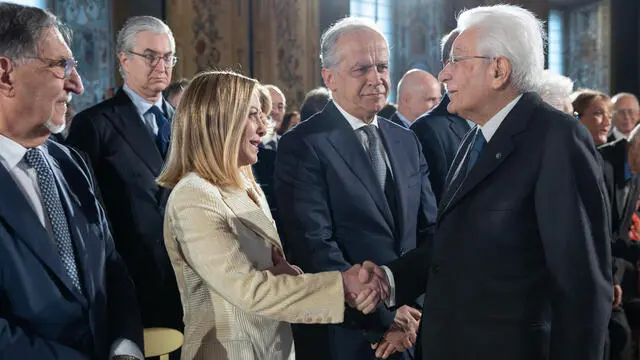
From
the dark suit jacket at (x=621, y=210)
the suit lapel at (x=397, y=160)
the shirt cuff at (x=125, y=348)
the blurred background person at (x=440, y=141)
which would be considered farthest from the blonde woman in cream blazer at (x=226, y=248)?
the dark suit jacket at (x=621, y=210)

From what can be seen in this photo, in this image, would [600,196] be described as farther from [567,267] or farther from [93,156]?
[93,156]

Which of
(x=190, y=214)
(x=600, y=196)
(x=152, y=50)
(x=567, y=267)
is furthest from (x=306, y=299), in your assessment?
(x=152, y=50)

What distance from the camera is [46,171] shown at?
74.3 inches

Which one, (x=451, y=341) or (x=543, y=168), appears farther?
(x=451, y=341)

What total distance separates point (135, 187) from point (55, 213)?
145 cm

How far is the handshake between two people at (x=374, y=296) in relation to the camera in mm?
2207

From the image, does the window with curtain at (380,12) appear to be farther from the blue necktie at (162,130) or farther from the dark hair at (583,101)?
the blue necktie at (162,130)

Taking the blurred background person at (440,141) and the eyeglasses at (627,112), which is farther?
the eyeglasses at (627,112)

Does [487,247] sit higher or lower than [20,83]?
lower

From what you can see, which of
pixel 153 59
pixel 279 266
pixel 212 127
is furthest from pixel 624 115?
pixel 212 127

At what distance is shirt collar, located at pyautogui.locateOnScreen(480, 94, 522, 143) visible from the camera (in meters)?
2.06

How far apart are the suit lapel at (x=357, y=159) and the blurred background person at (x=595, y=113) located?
8.43ft

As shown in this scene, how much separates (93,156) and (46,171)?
144 centimetres

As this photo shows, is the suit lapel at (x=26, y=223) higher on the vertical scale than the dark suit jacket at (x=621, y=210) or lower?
higher
